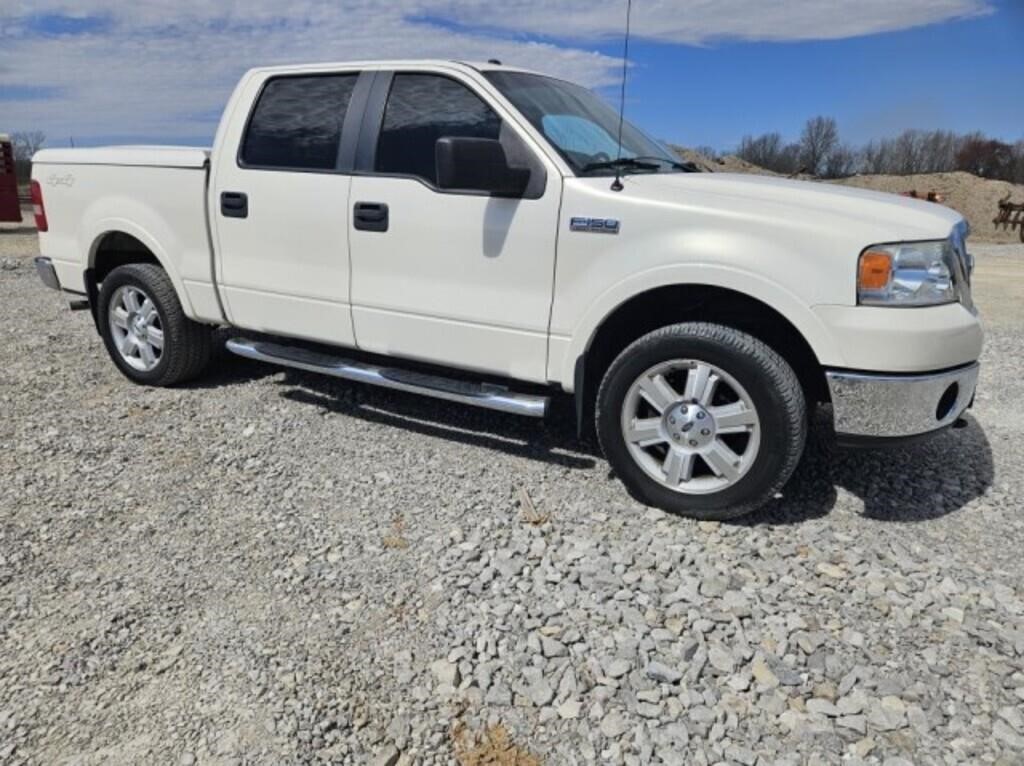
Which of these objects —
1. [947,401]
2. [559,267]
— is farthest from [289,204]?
[947,401]

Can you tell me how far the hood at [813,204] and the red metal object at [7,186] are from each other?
55.9 feet

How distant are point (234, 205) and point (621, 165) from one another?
225 centimetres

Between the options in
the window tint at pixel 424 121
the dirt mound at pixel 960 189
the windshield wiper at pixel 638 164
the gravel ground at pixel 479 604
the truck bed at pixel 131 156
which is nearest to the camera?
the gravel ground at pixel 479 604

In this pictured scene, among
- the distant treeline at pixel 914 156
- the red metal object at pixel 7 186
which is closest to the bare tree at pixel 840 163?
the distant treeline at pixel 914 156

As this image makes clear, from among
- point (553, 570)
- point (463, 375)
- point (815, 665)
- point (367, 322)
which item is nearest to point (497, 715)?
point (553, 570)

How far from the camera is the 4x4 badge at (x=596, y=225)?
3.48 meters

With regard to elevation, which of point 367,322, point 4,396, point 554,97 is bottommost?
point 4,396

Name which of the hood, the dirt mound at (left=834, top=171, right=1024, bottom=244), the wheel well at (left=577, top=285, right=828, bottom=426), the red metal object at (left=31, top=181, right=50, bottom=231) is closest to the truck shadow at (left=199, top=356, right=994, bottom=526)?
the wheel well at (left=577, top=285, right=828, bottom=426)

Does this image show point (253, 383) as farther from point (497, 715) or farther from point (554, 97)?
point (497, 715)

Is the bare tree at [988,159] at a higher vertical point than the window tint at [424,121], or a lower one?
lower

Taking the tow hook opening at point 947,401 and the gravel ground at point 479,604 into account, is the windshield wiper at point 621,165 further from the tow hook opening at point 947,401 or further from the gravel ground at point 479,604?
the tow hook opening at point 947,401

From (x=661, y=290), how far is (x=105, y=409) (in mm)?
3608

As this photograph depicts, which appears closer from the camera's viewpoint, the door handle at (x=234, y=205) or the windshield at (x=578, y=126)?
the windshield at (x=578, y=126)

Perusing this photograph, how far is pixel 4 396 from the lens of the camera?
5203 millimetres
